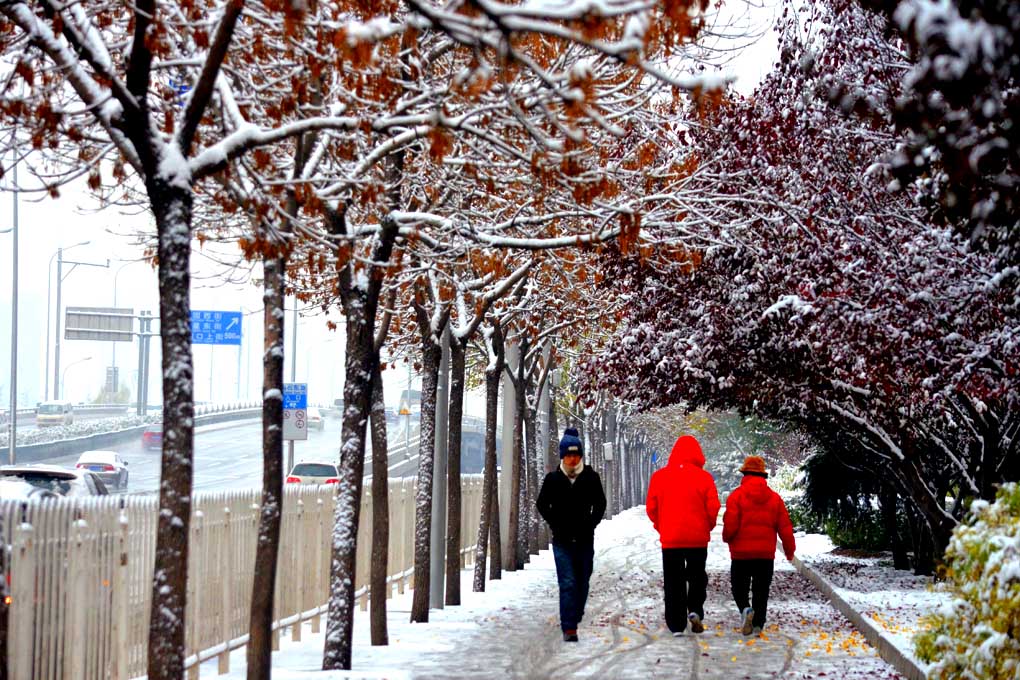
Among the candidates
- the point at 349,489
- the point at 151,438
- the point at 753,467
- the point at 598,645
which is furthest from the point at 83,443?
the point at 349,489

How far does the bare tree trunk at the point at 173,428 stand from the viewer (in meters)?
7.84

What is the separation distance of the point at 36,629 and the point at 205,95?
3.28 metres

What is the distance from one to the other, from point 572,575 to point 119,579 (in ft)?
17.7

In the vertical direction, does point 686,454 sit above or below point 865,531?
above

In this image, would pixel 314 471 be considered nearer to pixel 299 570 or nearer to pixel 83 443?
pixel 299 570

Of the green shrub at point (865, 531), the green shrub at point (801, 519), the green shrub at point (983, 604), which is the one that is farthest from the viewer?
the green shrub at point (801, 519)

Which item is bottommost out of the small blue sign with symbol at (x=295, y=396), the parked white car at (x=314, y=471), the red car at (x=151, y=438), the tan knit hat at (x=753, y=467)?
the red car at (x=151, y=438)

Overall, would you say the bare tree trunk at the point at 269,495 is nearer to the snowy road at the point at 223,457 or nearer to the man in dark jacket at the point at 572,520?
the man in dark jacket at the point at 572,520

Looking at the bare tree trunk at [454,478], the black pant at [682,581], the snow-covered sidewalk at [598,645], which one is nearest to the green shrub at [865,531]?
the snow-covered sidewalk at [598,645]

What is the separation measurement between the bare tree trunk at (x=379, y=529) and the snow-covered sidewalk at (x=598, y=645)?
27 centimetres

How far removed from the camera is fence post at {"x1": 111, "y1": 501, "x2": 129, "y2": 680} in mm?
9938

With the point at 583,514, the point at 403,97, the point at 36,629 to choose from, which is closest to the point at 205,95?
the point at 36,629

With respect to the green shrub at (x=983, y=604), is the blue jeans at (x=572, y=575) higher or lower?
lower

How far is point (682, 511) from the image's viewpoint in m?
14.8
